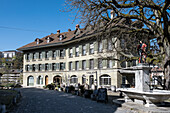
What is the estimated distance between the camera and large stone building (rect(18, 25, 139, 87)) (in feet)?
93.8

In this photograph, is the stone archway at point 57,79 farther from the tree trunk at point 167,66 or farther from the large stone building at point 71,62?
the tree trunk at point 167,66

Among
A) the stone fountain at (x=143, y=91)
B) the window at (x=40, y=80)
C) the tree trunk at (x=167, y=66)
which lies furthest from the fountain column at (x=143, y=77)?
the window at (x=40, y=80)

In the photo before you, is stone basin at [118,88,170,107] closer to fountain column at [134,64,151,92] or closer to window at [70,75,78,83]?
fountain column at [134,64,151,92]

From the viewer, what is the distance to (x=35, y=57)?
40438mm

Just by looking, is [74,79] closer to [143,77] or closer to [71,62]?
[71,62]

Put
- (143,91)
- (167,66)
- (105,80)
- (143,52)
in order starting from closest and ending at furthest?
(143,91) → (143,52) → (167,66) → (105,80)

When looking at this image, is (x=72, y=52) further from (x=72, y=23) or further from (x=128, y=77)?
(x=72, y=23)

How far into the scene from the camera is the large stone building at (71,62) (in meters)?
28.6

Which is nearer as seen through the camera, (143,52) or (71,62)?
(143,52)

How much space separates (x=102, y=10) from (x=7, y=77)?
36666 millimetres

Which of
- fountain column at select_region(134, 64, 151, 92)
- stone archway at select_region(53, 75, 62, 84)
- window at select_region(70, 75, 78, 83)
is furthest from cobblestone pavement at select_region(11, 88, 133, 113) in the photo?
stone archway at select_region(53, 75, 62, 84)

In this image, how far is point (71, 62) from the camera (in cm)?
3497

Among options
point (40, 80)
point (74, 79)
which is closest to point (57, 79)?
point (40, 80)

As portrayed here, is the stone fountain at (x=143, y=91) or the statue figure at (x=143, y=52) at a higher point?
the statue figure at (x=143, y=52)
